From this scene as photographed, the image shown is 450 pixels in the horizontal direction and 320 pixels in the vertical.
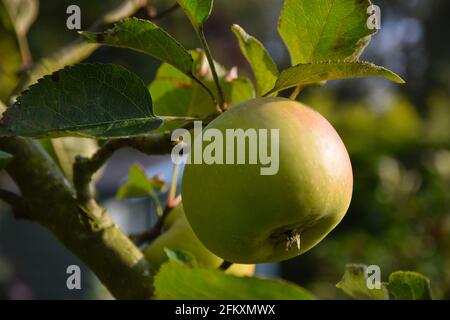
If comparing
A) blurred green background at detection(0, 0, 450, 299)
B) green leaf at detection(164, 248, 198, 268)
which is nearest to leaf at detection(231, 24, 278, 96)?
green leaf at detection(164, 248, 198, 268)

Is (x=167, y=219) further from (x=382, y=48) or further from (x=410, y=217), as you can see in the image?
(x=382, y=48)

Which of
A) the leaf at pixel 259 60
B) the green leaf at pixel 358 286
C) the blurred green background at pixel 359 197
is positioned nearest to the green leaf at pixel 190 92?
the leaf at pixel 259 60

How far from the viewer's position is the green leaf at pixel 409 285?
1.46 feet

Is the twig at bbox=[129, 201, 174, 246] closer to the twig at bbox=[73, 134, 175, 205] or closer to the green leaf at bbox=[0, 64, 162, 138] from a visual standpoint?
the twig at bbox=[73, 134, 175, 205]

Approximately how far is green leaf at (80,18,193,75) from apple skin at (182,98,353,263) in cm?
8

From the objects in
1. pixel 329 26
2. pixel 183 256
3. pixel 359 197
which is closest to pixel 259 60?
pixel 329 26

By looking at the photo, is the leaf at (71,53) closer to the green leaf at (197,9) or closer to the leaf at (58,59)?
the leaf at (58,59)

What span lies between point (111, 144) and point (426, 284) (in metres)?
0.26

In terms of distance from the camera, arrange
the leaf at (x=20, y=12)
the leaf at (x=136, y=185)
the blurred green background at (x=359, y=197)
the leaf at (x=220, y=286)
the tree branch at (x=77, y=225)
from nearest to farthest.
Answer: the leaf at (x=220, y=286), the tree branch at (x=77, y=225), the leaf at (x=136, y=185), the leaf at (x=20, y=12), the blurred green background at (x=359, y=197)

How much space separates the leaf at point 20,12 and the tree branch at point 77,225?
399 millimetres

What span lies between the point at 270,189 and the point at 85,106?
5.6 inches

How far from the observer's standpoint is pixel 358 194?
8.71 ft

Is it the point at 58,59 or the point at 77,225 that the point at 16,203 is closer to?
the point at 77,225

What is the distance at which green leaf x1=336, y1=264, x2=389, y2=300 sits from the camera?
0.42m
